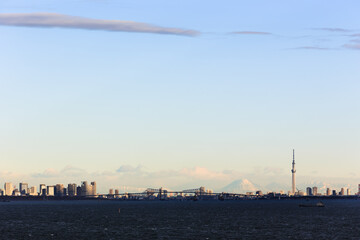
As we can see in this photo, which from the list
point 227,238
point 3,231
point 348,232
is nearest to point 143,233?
point 227,238

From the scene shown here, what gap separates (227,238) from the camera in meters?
144

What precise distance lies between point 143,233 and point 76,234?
16951mm

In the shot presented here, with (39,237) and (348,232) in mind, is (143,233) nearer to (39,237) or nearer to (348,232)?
(39,237)

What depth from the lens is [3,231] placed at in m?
165

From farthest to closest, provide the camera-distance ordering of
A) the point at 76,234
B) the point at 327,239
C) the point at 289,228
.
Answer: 1. the point at 289,228
2. the point at 76,234
3. the point at 327,239

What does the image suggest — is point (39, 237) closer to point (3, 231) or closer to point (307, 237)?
point (3, 231)

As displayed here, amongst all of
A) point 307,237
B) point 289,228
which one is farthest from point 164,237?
point 289,228

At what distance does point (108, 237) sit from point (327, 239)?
169 feet

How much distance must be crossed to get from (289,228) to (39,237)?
235 feet

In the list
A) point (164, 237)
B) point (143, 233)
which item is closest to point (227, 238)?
point (164, 237)

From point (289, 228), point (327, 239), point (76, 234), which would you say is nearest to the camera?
point (327, 239)

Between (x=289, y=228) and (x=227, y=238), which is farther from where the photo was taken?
(x=289, y=228)

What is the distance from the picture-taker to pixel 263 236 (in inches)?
5861

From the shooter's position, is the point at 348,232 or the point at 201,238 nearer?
the point at 201,238
